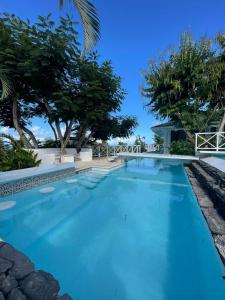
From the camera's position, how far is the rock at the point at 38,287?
5.44ft

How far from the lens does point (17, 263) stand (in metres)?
1.98

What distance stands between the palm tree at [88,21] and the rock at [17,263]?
3.84 m

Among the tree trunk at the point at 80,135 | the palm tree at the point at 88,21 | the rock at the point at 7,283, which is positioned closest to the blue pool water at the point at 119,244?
the rock at the point at 7,283

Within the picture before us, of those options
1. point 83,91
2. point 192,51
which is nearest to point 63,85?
point 83,91

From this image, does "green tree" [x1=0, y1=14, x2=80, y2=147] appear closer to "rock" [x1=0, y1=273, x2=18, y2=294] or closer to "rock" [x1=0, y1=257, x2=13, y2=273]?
"rock" [x1=0, y1=257, x2=13, y2=273]

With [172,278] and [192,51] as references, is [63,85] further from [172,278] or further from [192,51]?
[172,278]

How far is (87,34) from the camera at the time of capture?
3.45m

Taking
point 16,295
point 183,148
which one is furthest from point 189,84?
point 16,295

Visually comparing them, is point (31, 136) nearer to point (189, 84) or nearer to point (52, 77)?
point (52, 77)

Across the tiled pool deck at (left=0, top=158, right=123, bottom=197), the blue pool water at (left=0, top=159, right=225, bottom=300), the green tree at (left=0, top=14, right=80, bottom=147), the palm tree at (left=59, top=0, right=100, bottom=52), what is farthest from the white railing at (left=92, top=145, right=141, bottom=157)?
the palm tree at (left=59, top=0, right=100, bottom=52)

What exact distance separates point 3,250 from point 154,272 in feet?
7.12

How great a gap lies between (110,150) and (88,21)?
48.8ft

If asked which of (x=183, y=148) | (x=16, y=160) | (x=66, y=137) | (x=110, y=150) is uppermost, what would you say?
(x=66, y=137)

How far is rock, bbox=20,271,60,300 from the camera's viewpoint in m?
1.66
